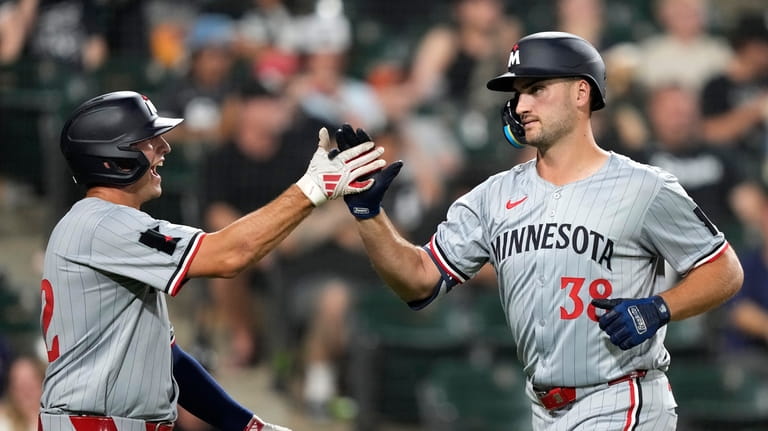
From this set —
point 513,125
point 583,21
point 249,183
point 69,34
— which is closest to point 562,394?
point 513,125

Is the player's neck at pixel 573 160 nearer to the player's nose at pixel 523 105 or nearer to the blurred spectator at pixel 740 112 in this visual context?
the player's nose at pixel 523 105

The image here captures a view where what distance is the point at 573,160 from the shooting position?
347 centimetres

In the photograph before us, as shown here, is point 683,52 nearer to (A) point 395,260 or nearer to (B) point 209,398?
(A) point 395,260

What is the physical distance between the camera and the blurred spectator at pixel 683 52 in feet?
26.3

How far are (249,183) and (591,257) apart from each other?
12.2 feet

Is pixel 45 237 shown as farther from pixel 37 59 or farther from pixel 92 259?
pixel 92 259

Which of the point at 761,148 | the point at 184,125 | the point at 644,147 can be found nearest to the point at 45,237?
the point at 184,125

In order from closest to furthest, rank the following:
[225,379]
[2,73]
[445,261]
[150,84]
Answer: [445,261]
[225,379]
[2,73]
[150,84]

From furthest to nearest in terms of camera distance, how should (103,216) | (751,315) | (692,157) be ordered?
(692,157) < (751,315) < (103,216)

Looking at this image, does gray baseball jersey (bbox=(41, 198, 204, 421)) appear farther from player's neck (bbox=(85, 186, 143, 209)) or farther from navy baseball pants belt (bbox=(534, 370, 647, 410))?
navy baseball pants belt (bbox=(534, 370, 647, 410))

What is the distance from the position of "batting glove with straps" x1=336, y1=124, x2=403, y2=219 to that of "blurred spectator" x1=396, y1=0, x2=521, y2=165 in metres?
4.16

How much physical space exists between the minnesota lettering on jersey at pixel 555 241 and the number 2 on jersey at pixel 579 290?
0.05 metres

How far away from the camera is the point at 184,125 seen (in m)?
7.16

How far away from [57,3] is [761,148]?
182 inches
